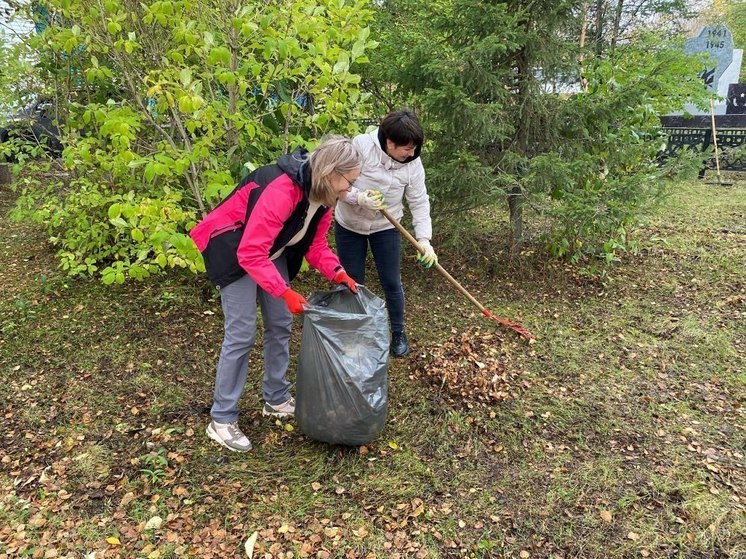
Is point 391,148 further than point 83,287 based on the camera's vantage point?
No

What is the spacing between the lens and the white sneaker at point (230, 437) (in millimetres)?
2461

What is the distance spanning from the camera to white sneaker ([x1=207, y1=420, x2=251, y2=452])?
246 centimetres

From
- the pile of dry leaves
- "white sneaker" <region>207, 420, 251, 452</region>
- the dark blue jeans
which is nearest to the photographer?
"white sneaker" <region>207, 420, 251, 452</region>

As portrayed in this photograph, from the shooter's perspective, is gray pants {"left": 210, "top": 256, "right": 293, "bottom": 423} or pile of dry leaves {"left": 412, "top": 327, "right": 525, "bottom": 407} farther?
pile of dry leaves {"left": 412, "top": 327, "right": 525, "bottom": 407}

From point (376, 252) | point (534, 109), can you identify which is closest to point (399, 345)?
point (376, 252)

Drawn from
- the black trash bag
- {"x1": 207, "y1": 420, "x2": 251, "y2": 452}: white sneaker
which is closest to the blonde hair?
the black trash bag

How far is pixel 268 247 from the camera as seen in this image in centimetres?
206

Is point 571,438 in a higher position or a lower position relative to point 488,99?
lower

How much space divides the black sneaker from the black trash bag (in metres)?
0.93

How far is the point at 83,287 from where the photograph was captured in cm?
411

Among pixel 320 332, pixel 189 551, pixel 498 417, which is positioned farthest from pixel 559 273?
pixel 189 551

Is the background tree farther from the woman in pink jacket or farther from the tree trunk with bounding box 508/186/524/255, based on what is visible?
the woman in pink jacket

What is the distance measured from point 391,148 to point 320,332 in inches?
39.3

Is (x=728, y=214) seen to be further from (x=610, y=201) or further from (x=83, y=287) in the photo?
(x=83, y=287)
